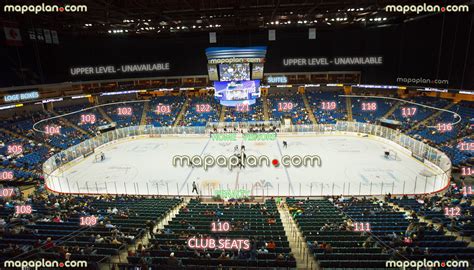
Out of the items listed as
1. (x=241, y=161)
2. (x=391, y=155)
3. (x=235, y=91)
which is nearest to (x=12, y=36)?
(x=235, y=91)

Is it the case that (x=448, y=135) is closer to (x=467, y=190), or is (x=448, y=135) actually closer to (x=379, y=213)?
(x=467, y=190)

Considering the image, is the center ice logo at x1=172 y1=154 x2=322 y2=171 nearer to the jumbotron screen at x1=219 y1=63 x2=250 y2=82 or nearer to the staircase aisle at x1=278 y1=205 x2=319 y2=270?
the staircase aisle at x1=278 y1=205 x2=319 y2=270

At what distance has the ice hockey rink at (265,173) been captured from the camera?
25.0 meters

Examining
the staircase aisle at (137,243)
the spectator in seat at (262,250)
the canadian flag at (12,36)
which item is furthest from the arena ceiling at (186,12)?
the spectator in seat at (262,250)

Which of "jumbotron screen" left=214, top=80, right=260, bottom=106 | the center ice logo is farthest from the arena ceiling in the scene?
the center ice logo

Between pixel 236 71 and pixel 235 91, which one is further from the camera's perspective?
pixel 235 91

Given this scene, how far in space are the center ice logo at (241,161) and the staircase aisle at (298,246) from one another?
40.8 feet

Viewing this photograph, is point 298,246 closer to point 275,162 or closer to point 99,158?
point 275,162

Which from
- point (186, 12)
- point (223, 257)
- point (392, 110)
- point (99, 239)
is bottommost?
point (99, 239)

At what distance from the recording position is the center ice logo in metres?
31.0

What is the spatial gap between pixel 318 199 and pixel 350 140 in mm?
22029

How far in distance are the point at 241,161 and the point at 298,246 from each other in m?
18.1

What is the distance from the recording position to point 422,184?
2491cm

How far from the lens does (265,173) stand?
95.4 feet
